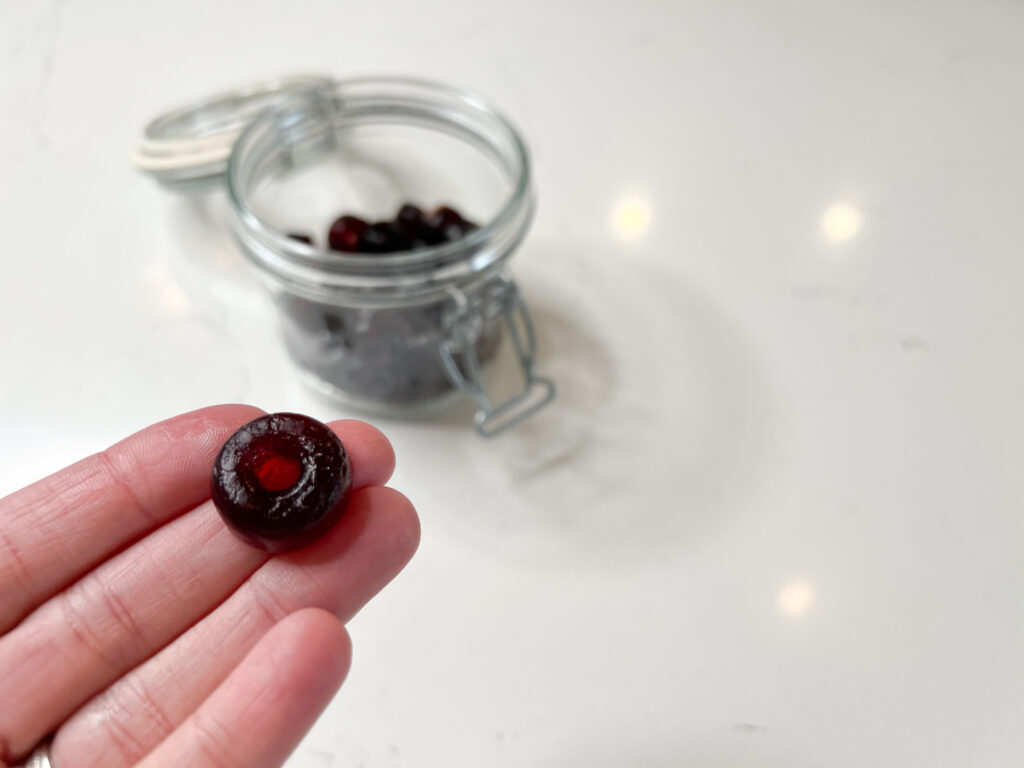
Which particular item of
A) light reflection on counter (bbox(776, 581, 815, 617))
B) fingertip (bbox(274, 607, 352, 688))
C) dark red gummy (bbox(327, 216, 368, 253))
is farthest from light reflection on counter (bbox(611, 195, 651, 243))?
fingertip (bbox(274, 607, 352, 688))

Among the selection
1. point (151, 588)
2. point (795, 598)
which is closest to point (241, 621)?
point (151, 588)

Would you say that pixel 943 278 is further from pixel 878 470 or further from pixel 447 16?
pixel 447 16

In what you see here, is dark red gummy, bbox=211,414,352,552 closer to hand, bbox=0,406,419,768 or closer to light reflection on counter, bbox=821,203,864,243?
hand, bbox=0,406,419,768

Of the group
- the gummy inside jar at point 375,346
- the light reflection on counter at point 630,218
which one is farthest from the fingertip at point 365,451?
the light reflection on counter at point 630,218

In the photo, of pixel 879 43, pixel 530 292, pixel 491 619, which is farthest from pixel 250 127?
pixel 879 43

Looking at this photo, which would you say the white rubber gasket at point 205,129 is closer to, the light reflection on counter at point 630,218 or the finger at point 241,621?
the light reflection on counter at point 630,218

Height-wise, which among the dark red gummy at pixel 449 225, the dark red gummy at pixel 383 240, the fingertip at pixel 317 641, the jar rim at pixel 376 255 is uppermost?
the jar rim at pixel 376 255
